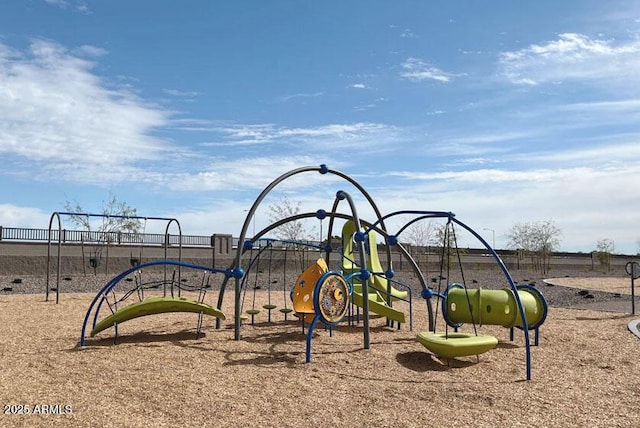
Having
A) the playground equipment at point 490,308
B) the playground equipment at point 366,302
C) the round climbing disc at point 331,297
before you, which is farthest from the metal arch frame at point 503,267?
the round climbing disc at point 331,297

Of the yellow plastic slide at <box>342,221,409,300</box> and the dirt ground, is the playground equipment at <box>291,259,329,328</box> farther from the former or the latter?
the yellow plastic slide at <box>342,221,409,300</box>

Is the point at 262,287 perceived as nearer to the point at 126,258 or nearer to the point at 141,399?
the point at 126,258

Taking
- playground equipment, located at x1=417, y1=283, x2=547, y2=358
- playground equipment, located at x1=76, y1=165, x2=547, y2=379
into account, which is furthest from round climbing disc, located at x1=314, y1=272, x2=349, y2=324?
playground equipment, located at x1=417, y1=283, x2=547, y2=358

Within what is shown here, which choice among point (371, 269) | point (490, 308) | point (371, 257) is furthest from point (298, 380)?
point (371, 257)

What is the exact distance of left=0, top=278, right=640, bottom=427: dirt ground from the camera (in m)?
5.58

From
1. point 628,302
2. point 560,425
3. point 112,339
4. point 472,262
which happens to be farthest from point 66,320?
point 472,262

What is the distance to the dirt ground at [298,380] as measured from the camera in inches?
220

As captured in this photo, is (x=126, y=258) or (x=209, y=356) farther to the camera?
(x=126, y=258)

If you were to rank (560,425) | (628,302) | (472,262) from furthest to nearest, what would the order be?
(472,262) → (628,302) → (560,425)

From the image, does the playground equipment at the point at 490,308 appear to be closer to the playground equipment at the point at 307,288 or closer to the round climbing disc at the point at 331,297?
the round climbing disc at the point at 331,297

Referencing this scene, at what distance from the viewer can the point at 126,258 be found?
94.5 feet

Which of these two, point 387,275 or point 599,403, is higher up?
point 387,275

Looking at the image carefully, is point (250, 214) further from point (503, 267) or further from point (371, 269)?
point (503, 267)

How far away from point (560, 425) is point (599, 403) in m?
1.16
